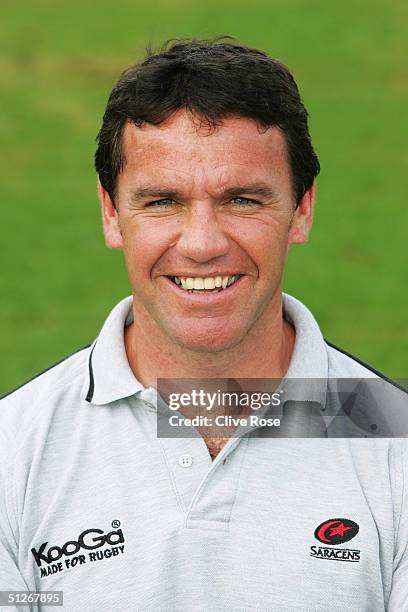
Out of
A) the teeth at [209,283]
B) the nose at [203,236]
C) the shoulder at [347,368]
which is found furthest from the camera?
the shoulder at [347,368]

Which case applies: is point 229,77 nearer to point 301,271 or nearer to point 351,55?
point 301,271

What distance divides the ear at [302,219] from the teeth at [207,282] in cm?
29

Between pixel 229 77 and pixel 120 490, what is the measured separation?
117 cm

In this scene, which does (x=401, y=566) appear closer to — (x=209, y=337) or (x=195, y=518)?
(x=195, y=518)

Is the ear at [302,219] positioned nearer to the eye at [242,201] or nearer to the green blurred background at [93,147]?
the eye at [242,201]

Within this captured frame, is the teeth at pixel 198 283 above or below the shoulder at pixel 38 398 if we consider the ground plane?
above

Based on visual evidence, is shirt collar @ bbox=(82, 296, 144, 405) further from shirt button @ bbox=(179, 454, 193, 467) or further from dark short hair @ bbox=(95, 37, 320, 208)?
dark short hair @ bbox=(95, 37, 320, 208)

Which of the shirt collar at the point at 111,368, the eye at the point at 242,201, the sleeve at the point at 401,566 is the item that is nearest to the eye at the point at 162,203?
the eye at the point at 242,201

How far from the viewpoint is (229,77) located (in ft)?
11.7

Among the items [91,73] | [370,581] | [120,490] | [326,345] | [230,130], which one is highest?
[91,73]

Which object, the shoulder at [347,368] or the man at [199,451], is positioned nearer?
the man at [199,451]

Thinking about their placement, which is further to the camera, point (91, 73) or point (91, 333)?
point (91, 73)

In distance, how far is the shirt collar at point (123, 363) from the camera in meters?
3.65

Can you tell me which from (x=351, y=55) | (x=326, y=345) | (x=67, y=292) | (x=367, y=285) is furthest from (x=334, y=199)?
(x=326, y=345)
